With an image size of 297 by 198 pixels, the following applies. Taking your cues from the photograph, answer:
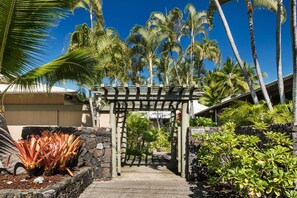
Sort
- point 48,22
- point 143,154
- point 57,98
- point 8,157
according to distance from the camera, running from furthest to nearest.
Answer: point 57,98 → point 143,154 → point 8,157 → point 48,22

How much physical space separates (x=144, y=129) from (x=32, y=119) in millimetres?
5503

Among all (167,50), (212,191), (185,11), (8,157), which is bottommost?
(212,191)

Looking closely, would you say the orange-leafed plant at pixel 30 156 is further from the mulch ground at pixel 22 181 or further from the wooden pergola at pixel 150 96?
the wooden pergola at pixel 150 96

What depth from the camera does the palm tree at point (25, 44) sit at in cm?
470

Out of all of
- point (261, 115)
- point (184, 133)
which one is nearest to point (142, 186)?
point (184, 133)

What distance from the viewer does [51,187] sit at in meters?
4.36

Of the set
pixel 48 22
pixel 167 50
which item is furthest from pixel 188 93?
pixel 167 50

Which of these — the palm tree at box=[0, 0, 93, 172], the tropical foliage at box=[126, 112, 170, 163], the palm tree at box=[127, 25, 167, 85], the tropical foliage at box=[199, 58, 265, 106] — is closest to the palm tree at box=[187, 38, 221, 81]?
the palm tree at box=[127, 25, 167, 85]

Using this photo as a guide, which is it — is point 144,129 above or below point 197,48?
below

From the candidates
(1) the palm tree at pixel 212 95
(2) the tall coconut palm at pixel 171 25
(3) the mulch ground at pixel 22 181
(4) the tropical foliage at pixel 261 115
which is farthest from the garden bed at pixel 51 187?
(1) the palm tree at pixel 212 95

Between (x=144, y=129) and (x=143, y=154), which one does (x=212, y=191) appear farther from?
(x=144, y=129)

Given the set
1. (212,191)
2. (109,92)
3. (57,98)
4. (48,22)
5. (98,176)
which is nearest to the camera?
(48,22)

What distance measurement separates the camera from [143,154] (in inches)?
447

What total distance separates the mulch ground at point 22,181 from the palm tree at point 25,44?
0.29 m
